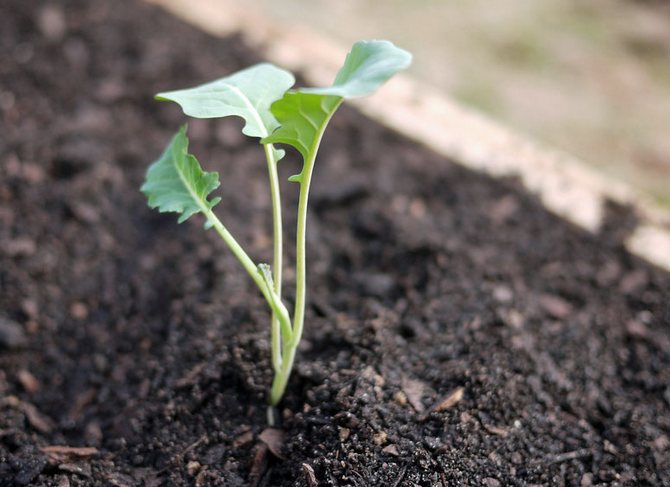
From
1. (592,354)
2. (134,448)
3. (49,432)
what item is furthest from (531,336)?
(49,432)

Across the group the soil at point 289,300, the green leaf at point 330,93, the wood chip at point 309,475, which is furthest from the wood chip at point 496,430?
the green leaf at point 330,93

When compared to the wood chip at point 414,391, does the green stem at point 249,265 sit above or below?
above

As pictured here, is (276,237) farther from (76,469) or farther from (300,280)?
(76,469)

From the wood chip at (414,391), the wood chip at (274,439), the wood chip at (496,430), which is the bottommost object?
the wood chip at (274,439)

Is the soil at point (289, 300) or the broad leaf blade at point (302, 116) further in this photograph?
the soil at point (289, 300)

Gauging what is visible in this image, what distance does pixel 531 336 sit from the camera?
4.62 feet

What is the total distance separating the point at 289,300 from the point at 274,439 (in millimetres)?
367

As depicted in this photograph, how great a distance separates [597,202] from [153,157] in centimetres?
120

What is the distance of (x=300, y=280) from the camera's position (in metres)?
1.04

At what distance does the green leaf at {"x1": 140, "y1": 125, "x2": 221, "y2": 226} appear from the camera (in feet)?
3.41

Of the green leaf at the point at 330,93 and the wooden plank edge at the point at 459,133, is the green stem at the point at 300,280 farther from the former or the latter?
the wooden plank edge at the point at 459,133

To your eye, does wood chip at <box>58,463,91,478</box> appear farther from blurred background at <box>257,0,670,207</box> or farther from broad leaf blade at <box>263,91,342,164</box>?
blurred background at <box>257,0,670,207</box>

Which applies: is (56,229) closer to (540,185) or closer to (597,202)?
(540,185)

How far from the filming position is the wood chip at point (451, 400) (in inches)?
45.6
